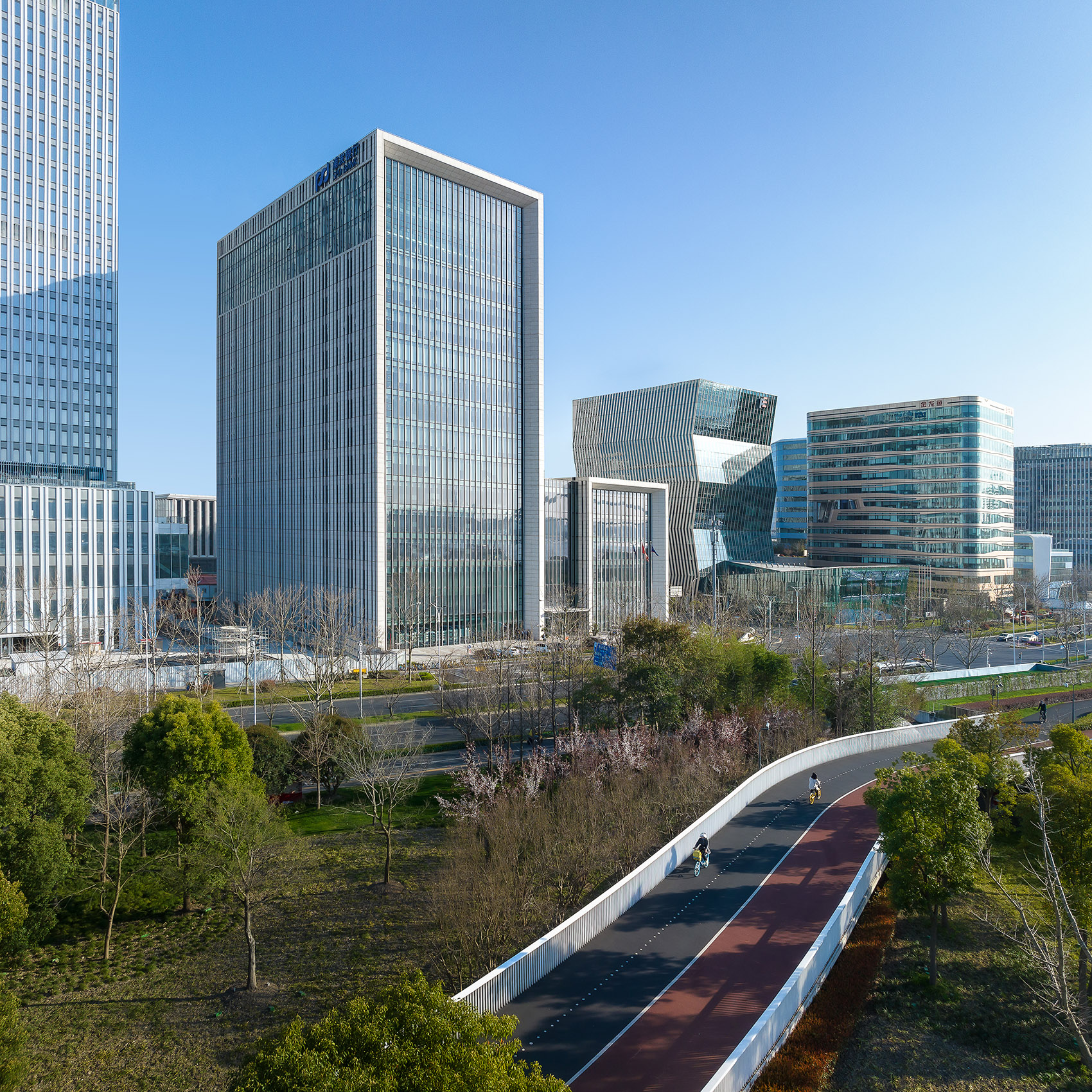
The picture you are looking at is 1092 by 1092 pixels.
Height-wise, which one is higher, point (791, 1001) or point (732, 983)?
point (791, 1001)

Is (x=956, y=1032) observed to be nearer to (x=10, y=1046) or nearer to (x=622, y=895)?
(x=622, y=895)

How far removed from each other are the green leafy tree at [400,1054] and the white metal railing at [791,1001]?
15.4ft

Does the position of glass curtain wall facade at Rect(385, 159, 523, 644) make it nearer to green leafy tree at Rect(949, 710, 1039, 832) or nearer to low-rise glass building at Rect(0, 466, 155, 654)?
low-rise glass building at Rect(0, 466, 155, 654)

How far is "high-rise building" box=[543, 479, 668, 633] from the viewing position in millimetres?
65750

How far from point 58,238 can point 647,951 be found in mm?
79114

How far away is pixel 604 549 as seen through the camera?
226 ft

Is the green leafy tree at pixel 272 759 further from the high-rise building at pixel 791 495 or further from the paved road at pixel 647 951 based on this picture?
the high-rise building at pixel 791 495

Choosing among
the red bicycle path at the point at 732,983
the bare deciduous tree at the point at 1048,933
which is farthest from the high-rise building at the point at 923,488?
the red bicycle path at the point at 732,983

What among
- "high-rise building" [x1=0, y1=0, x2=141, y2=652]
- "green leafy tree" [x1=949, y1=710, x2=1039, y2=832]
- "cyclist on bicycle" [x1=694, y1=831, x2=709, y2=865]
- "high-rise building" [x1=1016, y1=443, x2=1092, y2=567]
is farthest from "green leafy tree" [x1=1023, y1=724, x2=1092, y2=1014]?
"high-rise building" [x1=1016, y1=443, x2=1092, y2=567]

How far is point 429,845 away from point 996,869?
16.3 metres

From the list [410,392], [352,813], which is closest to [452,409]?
[410,392]

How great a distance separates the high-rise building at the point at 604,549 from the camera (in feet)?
216

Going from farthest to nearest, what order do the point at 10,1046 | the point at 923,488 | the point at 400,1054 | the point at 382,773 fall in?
the point at 923,488 → the point at 382,773 → the point at 10,1046 → the point at 400,1054

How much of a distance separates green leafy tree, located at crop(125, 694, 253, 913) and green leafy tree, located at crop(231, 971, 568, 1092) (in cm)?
1319
